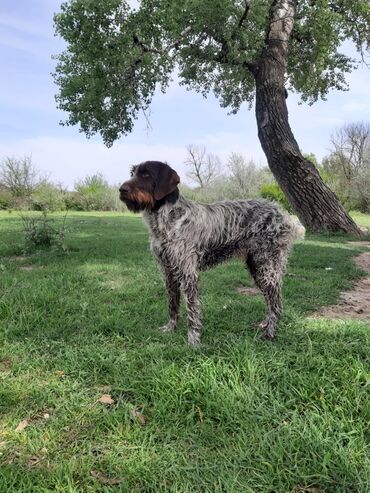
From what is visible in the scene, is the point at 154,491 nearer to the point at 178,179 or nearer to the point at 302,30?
the point at 178,179

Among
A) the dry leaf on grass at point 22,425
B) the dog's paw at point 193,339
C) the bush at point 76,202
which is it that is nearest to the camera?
the dry leaf on grass at point 22,425

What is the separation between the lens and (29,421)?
10.1ft

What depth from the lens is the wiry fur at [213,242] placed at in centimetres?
441

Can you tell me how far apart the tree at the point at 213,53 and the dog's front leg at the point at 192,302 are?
30.8ft

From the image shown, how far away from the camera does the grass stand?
2568mm

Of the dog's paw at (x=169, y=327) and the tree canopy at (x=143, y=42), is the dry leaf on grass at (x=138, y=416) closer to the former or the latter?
the dog's paw at (x=169, y=327)

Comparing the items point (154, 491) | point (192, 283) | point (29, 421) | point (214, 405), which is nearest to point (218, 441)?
point (214, 405)

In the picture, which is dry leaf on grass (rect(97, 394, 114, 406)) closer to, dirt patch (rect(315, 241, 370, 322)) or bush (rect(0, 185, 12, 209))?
dirt patch (rect(315, 241, 370, 322))

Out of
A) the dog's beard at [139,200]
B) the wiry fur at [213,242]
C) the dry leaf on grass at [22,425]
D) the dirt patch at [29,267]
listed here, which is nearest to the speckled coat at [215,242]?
the wiry fur at [213,242]

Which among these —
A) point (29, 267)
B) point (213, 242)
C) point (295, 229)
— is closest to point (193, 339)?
point (213, 242)

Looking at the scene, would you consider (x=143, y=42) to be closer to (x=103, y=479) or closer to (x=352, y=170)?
(x=103, y=479)

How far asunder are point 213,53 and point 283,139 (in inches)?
142

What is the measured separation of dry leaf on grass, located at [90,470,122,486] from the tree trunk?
12749 millimetres

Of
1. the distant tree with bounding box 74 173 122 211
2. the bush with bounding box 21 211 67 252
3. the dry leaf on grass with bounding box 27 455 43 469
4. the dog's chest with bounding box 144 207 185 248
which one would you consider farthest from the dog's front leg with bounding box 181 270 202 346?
the distant tree with bounding box 74 173 122 211
